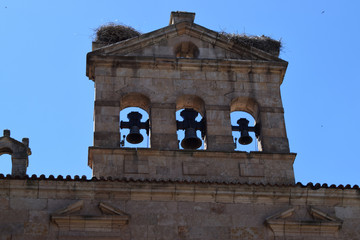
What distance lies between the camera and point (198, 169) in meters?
19.5

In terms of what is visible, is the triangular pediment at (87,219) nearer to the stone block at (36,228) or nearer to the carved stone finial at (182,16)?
the stone block at (36,228)

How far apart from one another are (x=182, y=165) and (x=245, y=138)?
2.05m

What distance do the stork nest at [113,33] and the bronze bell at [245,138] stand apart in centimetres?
341

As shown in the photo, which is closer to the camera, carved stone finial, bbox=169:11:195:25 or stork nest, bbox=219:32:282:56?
stork nest, bbox=219:32:282:56

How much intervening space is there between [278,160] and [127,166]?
9.95 ft

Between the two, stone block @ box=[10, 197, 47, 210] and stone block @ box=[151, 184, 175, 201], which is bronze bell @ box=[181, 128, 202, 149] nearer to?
stone block @ box=[151, 184, 175, 201]

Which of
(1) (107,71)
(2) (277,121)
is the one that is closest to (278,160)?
(2) (277,121)

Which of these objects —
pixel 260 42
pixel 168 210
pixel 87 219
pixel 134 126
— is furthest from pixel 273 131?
pixel 87 219

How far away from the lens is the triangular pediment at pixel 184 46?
2159 centimetres

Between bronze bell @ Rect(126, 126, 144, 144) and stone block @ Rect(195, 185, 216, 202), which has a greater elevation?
bronze bell @ Rect(126, 126, 144, 144)

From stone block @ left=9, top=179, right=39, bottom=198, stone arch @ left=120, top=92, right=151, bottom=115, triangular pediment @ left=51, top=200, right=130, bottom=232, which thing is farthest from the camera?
stone arch @ left=120, top=92, right=151, bottom=115

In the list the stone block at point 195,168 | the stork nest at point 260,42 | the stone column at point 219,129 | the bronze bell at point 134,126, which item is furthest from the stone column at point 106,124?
the stork nest at point 260,42

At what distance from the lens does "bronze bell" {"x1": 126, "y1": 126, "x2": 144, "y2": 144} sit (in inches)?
811

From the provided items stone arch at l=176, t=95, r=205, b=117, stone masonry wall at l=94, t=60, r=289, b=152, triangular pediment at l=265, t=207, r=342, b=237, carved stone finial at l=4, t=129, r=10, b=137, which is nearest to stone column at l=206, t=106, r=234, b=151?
stone masonry wall at l=94, t=60, r=289, b=152
